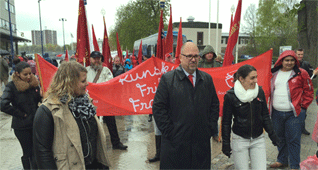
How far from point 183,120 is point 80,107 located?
1028mm

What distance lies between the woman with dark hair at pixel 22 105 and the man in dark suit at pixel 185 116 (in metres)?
2.12

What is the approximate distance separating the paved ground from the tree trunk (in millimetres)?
6567

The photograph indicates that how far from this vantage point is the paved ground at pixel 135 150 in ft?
14.7

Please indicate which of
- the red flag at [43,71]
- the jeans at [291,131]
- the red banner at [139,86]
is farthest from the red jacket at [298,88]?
the red flag at [43,71]

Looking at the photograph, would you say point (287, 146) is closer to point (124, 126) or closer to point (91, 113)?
point (91, 113)

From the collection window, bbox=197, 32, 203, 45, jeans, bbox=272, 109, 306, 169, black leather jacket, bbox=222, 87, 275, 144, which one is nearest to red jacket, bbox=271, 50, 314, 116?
jeans, bbox=272, 109, 306, 169

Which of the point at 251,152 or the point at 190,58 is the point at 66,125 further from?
the point at 251,152

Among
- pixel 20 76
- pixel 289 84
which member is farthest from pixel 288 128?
pixel 20 76

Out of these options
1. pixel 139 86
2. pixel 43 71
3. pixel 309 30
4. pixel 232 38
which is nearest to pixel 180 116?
pixel 139 86

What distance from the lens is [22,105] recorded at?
147 inches

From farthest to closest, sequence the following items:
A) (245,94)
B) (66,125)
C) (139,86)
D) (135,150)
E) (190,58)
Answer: (135,150) → (139,86) → (245,94) → (190,58) → (66,125)

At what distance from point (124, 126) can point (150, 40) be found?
1867cm

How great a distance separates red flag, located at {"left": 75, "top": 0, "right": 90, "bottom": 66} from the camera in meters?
5.52

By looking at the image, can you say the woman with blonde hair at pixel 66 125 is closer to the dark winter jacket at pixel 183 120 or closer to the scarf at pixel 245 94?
the dark winter jacket at pixel 183 120
